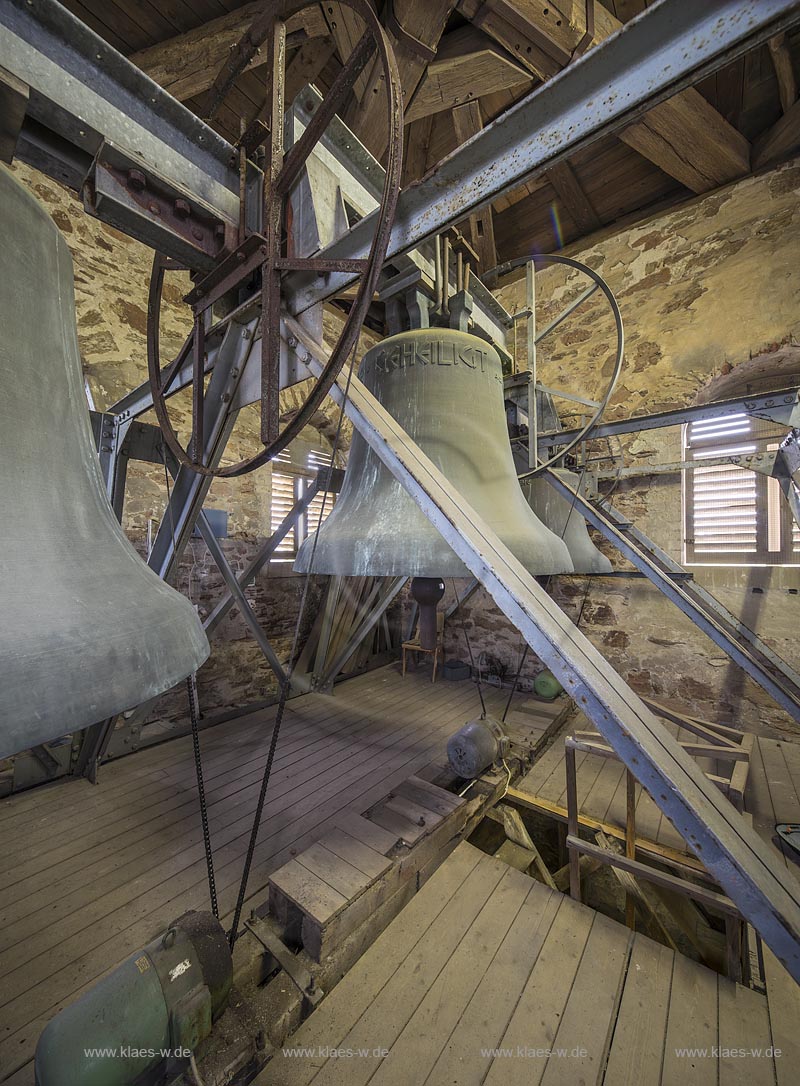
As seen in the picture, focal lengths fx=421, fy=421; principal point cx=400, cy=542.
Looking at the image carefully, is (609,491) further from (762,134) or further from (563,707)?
(762,134)

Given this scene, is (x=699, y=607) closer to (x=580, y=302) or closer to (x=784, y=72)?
(x=580, y=302)

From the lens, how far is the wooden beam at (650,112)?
2156mm

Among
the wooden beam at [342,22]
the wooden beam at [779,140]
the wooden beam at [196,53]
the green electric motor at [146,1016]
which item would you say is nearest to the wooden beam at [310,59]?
the wooden beam at [196,53]

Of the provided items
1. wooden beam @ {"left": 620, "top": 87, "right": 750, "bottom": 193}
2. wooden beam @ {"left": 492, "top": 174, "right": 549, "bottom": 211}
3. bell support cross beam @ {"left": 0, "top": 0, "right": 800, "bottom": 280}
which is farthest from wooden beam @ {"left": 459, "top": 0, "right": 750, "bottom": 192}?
bell support cross beam @ {"left": 0, "top": 0, "right": 800, "bottom": 280}

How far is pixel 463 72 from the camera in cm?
246

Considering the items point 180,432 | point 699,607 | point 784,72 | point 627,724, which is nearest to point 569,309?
point 699,607

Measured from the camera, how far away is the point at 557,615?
826 mm

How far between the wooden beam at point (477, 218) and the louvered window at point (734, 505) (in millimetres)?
2683

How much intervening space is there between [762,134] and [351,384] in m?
5.40

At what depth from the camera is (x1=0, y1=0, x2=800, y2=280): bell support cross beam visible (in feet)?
1.96

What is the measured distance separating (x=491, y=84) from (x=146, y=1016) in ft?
14.6

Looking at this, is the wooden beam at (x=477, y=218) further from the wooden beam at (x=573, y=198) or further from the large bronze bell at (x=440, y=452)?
the large bronze bell at (x=440, y=452)

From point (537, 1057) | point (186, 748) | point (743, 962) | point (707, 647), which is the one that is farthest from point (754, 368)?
point (186, 748)

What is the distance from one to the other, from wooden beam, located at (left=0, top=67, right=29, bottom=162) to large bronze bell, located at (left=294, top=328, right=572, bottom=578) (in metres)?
1.05
